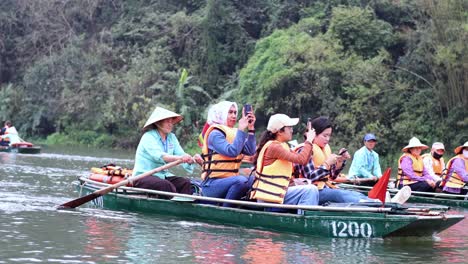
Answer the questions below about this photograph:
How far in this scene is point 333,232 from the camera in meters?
9.63

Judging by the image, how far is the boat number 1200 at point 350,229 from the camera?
947 centimetres

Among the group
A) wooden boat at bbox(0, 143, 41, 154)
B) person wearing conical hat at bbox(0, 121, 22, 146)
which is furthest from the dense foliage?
person wearing conical hat at bbox(0, 121, 22, 146)

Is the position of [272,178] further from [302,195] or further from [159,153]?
[159,153]

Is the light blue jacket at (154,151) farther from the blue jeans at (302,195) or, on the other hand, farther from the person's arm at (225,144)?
the blue jeans at (302,195)

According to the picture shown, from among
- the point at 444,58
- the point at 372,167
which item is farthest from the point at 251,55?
the point at 372,167

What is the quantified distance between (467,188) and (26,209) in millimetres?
6974

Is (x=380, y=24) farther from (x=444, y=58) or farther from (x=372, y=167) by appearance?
(x=372, y=167)

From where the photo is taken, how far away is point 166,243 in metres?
9.12

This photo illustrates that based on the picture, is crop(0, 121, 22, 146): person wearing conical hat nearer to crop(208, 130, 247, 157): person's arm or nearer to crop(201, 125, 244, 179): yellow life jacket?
crop(201, 125, 244, 179): yellow life jacket

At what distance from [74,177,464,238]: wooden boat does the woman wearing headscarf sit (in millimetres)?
176

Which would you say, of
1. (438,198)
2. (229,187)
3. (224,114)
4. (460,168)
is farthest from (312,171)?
(460,168)

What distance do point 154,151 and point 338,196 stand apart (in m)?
2.43

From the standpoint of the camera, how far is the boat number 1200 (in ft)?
31.1

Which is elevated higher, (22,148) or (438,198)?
(22,148)
